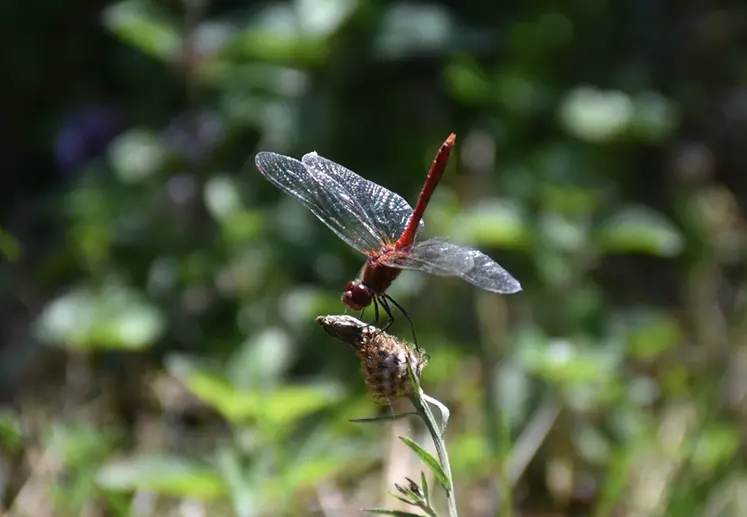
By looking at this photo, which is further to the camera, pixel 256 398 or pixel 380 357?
pixel 256 398

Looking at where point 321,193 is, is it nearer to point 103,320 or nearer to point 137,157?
point 103,320

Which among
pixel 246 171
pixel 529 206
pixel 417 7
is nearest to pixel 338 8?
pixel 417 7

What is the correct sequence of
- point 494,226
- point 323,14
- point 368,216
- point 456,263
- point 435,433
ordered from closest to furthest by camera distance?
point 435,433
point 456,263
point 368,216
point 494,226
point 323,14

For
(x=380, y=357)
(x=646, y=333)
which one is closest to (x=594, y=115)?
(x=646, y=333)

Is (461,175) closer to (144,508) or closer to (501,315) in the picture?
(501,315)

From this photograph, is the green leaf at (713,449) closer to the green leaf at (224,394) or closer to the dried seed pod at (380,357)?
the green leaf at (224,394)

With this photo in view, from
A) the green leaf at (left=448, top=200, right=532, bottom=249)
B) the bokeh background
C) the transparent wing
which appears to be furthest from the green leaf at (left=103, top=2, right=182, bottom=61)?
the transparent wing

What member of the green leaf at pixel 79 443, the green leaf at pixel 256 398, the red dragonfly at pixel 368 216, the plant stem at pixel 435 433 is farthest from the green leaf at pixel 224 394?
the plant stem at pixel 435 433
